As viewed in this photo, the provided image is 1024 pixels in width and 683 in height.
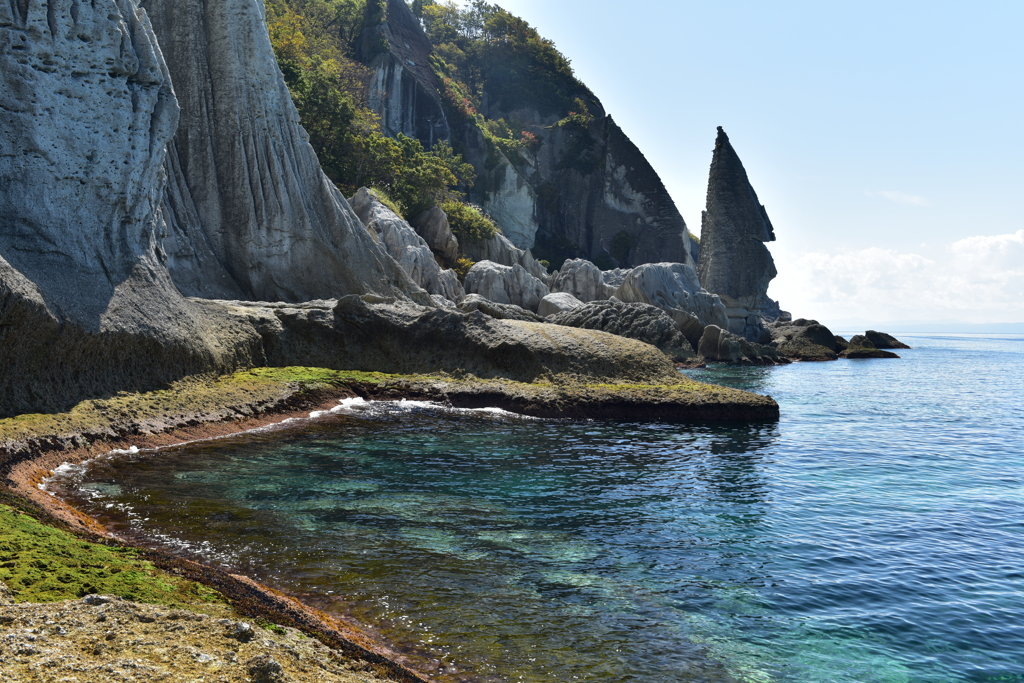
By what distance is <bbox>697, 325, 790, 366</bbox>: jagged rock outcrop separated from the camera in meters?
45.3

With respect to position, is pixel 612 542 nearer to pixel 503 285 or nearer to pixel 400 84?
pixel 503 285

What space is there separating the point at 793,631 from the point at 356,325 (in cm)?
1649

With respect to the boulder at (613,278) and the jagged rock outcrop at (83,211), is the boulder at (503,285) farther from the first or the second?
the jagged rock outcrop at (83,211)

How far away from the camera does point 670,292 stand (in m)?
50.1

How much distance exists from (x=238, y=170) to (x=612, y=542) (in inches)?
845

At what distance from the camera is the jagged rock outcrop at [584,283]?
5175 centimetres

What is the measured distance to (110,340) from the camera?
44.6 feet

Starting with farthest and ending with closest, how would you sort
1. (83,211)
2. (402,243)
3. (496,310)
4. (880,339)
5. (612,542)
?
(880,339), (402,243), (496,310), (83,211), (612,542)

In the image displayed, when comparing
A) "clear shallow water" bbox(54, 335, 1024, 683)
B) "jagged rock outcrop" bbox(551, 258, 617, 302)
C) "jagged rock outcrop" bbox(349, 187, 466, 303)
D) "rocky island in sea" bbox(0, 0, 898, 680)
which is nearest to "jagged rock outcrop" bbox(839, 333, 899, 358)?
"rocky island in sea" bbox(0, 0, 898, 680)

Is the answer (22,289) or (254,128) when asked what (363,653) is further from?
(254,128)

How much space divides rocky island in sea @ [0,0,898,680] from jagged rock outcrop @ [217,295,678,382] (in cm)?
6

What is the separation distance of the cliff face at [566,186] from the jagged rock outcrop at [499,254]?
15.7 metres

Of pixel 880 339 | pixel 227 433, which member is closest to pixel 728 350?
pixel 880 339

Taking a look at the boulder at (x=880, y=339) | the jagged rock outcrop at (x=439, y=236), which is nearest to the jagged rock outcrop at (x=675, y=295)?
the jagged rock outcrop at (x=439, y=236)
